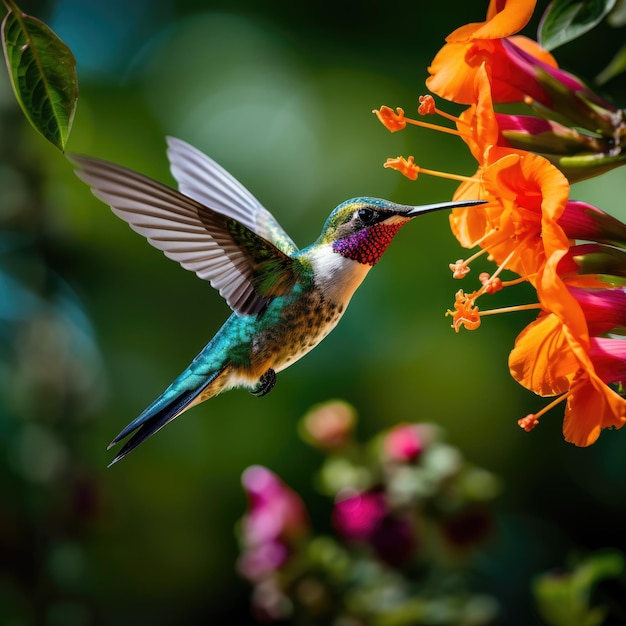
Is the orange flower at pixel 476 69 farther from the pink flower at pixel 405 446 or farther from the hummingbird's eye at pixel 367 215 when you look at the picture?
the pink flower at pixel 405 446

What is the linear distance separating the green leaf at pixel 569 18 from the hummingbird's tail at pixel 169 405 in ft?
2.04

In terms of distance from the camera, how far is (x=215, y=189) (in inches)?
56.7

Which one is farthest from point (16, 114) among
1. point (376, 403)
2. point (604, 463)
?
point (604, 463)

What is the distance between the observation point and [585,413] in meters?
0.92

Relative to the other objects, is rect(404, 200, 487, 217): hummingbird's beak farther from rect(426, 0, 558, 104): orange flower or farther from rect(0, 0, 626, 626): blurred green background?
rect(0, 0, 626, 626): blurred green background

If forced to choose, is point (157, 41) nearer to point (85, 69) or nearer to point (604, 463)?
point (85, 69)

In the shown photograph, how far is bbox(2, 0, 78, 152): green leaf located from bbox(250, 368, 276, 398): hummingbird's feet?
23.1 inches

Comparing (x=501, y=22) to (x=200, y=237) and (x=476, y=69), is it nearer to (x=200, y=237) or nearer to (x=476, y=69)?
(x=476, y=69)

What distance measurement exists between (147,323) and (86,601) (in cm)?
159

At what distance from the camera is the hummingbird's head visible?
113cm

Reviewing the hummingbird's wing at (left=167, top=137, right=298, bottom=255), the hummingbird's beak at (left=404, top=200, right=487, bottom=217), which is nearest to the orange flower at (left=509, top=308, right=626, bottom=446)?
the hummingbird's beak at (left=404, top=200, right=487, bottom=217)

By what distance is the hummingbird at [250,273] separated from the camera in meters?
1.12

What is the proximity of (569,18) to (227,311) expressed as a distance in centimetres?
302

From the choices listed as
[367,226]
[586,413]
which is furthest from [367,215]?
[586,413]
